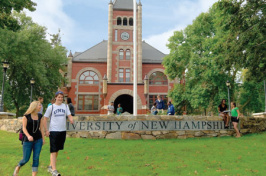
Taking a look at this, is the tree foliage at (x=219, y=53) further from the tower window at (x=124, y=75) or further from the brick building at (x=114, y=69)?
the tower window at (x=124, y=75)

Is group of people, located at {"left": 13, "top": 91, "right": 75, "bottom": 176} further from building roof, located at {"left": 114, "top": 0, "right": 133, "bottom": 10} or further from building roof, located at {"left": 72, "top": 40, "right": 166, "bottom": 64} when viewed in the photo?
building roof, located at {"left": 114, "top": 0, "right": 133, "bottom": 10}

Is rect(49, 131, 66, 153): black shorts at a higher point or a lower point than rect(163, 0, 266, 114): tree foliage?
lower

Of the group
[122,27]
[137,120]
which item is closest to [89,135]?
[137,120]

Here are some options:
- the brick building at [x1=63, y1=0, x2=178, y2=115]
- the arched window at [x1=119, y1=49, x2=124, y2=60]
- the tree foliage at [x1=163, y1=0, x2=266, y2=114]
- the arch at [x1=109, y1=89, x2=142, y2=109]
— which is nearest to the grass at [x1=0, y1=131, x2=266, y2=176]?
the tree foliage at [x1=163, y1=0, x2=266, y2=114]

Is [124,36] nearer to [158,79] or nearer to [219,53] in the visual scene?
[158,79]

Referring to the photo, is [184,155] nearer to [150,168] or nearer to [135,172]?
[150,168]

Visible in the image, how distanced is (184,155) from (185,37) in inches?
834

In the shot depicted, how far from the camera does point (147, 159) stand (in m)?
7.61

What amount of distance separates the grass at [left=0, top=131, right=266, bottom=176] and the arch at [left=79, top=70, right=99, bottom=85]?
2532 centimetres

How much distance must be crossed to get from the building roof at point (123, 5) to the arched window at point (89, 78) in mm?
11021

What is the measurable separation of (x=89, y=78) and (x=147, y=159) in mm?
29239

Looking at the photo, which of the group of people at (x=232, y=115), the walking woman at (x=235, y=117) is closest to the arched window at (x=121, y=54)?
the group of people at (x=232, y=115)

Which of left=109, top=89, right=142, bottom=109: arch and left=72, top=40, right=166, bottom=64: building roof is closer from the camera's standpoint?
left=109, top=89, right=142, bottom=109: arch

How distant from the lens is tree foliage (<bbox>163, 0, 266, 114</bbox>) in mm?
13625
